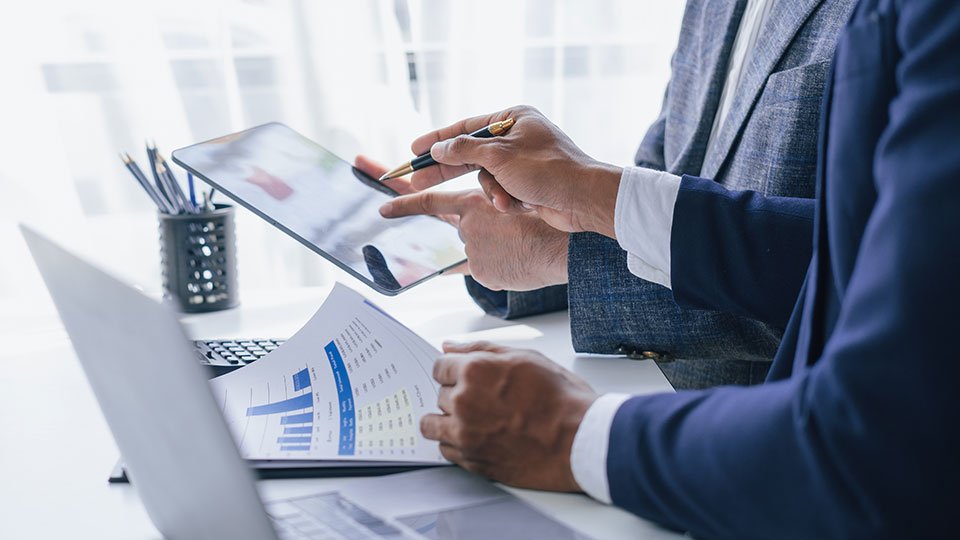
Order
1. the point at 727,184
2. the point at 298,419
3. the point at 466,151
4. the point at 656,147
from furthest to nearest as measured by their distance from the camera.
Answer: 1. the point at 656,147
2. the point at 727,184
3. the point at 466,151
4. the point at 298,419

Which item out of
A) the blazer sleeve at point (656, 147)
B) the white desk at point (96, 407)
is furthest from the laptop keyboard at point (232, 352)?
the blazer sleeve at point (656, 147)

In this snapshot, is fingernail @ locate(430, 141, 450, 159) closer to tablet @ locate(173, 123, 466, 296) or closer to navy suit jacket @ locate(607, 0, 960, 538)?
tablet @ locate(173, 123, 466, 296)

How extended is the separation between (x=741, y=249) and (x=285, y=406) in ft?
1.42

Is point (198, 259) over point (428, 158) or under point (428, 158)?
under

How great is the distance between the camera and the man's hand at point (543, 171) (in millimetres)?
832

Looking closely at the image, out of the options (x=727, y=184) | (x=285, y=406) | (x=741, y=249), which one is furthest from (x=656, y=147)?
(x=285, y=406)

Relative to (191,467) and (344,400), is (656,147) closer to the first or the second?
(344,400)

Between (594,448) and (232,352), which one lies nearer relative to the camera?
(594,448)

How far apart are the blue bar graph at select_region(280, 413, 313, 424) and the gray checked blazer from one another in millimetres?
312

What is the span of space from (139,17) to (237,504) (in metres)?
1.58

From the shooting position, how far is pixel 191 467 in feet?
1.29

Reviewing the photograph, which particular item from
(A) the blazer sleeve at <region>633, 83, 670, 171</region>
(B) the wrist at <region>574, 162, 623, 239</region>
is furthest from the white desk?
(A) the blazer sleeve at <region>633, 83, 670, 171</region>

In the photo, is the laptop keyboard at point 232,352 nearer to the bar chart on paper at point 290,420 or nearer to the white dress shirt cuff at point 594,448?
the bar chart on paper at point 290,420

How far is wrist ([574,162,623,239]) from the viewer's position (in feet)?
2.72
